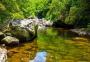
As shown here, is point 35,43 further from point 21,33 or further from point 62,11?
point 62,11

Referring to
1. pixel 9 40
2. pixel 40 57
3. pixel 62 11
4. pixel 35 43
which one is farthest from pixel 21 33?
pixel 62 11

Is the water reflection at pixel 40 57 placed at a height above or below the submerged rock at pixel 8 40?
below

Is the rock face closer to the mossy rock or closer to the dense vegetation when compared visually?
the mossy rock

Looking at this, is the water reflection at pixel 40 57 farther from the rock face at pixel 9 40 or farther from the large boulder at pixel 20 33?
the large boulder at pixel 20 33

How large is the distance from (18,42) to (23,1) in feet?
46.7

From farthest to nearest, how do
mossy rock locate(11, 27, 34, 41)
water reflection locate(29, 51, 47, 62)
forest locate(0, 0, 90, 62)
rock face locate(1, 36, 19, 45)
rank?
mossy rock locate(11, 27, 34, 41)
rock face locate(1, 36, 19, 45)
forest locate(0, 0, 90, 62)
water reflection locate(29, 51, 47, 62)

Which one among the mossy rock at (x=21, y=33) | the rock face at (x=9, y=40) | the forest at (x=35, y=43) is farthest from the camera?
the mossy rock at (x=21, y=33)

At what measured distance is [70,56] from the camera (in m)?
18.5

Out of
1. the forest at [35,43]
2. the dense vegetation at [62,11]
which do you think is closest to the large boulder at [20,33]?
the forest at [35,43]

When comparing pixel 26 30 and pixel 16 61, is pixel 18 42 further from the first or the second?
pixel 16 61

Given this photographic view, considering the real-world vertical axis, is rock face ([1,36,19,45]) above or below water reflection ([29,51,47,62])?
above

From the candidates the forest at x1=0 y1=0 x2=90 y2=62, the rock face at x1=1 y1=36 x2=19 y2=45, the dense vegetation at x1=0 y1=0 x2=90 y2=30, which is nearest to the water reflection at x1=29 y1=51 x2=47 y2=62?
the forest at x1=0 y1=0 x2=90 y2=62

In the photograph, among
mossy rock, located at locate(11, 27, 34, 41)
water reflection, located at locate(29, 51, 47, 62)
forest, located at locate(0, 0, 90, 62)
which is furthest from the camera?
mossy rock, located at locate(11, 27, 34, 41)

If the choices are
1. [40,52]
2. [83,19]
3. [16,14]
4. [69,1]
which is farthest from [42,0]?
[40,52]
